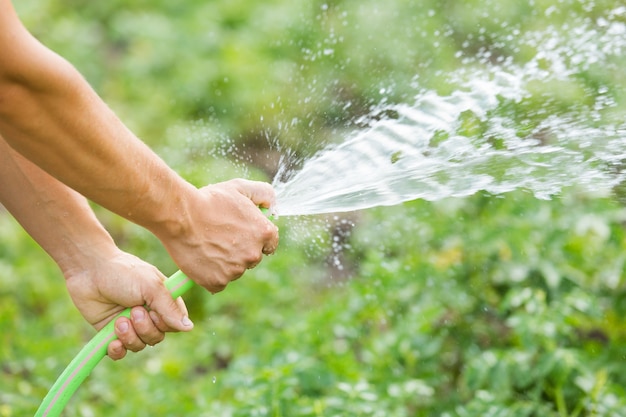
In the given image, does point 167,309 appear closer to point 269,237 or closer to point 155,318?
point 155,318

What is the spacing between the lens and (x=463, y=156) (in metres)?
2.52

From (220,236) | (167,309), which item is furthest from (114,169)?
(167,309)

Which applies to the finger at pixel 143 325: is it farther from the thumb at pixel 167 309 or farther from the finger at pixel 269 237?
the finger at pixel 269 237

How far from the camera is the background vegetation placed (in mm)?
2529

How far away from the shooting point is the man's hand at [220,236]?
6.00 ft

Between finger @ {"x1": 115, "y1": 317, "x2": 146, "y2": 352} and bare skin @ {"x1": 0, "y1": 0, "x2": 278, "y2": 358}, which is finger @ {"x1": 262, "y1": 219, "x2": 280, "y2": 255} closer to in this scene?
bare skin @ {"x1": 0, "y1": 0, "x2": 278, "y2": 358}

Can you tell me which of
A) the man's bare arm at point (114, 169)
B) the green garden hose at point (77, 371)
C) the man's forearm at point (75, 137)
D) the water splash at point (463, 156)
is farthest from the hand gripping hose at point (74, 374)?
the water splash at point (463, 156)

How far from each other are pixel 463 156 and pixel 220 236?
3.02ft

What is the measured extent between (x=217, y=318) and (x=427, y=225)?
0.82 m

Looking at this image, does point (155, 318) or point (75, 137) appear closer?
point (75, 137)

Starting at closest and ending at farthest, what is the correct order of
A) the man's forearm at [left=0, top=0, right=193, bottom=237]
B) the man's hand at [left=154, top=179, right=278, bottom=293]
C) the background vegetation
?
the man's forearm at [left=0, top=0, right=193, bottom=237]
the man's hand at [left=154, top=179, right=278, bottom=293]
the background vegetation

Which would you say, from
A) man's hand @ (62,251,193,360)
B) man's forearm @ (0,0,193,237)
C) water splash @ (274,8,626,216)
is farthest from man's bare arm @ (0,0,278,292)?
water splash @ (274,8,626,216)

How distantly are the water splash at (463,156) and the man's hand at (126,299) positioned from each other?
1.06ft

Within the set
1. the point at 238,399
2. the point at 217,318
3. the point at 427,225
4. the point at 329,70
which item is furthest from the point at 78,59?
the point at 238,399
